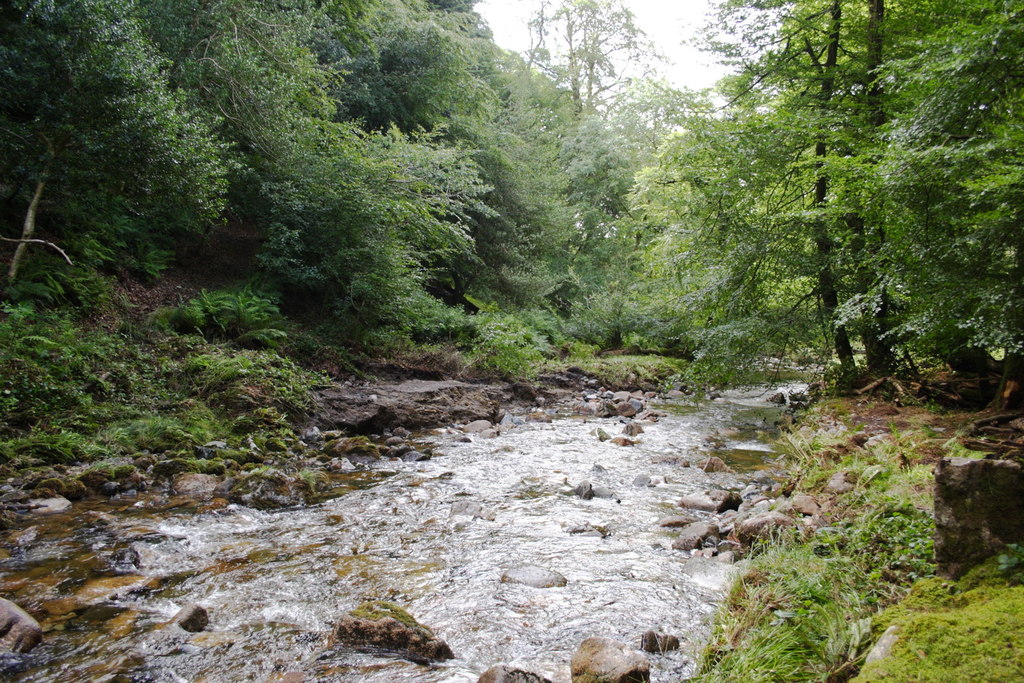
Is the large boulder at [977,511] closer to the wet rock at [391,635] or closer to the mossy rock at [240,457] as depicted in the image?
the wet rock at [391,635]

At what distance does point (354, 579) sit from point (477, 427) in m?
5.94

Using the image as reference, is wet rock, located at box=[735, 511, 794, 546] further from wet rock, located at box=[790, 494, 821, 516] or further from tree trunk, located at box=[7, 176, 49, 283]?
tree trunk, located at box=[7, 176, 49, 283]

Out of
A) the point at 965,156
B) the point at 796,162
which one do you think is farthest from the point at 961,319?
the point at 796,162

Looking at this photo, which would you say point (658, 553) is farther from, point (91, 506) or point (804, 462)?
point (91, 506)

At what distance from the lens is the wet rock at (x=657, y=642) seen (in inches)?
120

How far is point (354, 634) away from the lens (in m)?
3.12

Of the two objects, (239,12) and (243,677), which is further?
(239,12)

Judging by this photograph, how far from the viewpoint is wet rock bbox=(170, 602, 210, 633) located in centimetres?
320

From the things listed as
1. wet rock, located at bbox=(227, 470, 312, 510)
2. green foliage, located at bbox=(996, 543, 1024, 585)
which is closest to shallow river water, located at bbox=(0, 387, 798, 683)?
wet rock, located at bbox=(227, 470, 312, 510)

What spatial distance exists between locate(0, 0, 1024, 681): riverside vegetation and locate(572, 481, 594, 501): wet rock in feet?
6.36

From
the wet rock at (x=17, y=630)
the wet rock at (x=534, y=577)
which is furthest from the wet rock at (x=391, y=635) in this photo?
the wet rock at (x=17, y=630)

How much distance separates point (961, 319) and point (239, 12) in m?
13.3

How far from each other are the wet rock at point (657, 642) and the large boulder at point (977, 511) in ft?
4.45

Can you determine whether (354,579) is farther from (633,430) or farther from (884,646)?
(633,430)
